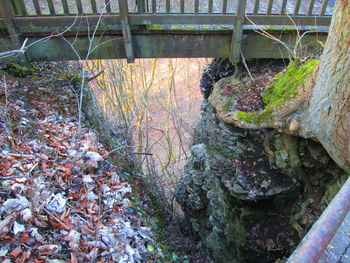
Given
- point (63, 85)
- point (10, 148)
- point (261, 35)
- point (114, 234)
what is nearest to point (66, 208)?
point (114, 234)

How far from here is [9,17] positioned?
3939 mm

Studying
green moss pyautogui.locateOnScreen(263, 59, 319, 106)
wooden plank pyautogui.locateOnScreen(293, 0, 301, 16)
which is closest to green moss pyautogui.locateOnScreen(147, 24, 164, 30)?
green moss pyautogui.locateOnScreen(263, 59, 319, 106)

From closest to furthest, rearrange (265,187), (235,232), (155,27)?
(265,187)
(155,27)
(235,232)

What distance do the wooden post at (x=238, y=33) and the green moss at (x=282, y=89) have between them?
837 mm

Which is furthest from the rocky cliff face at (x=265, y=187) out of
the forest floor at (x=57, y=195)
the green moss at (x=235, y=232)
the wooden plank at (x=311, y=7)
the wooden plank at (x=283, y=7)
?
the wooden plank at (x=311, y=7)

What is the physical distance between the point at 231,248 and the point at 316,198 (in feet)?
5.88

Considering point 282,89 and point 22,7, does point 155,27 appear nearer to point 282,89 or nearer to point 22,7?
point 22,7

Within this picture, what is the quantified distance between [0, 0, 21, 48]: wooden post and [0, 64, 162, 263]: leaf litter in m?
0.78

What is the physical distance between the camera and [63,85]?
5.00 m

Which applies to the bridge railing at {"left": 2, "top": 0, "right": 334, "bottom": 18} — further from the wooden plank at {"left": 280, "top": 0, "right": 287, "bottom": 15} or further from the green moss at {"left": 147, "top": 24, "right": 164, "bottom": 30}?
the green moss at {"left": 147, "top": 24, "right": 164, "bottom": 30}

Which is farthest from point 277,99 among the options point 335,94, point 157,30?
point 157,30

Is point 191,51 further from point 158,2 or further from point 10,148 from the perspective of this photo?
point 10,148

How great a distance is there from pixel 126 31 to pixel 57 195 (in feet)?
8.83

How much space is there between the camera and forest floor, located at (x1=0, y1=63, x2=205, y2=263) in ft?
7.84
